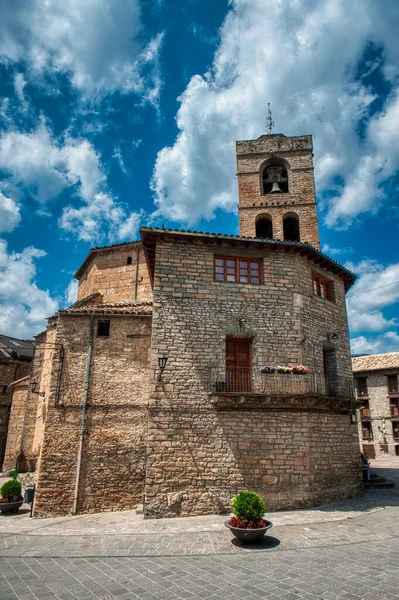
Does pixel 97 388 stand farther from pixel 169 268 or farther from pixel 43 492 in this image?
pixel 169 268

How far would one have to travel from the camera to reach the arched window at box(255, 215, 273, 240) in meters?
19.5

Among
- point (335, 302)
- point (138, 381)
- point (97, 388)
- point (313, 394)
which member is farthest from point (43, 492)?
point (335, 302)

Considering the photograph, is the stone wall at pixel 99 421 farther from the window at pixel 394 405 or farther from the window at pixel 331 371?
the window at pixel 394 405

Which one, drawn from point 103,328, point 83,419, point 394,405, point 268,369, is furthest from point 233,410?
point 394,405

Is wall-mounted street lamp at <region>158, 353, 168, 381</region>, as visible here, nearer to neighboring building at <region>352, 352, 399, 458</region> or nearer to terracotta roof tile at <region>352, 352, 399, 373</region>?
neighboring building at <region>352, 352, 399, 458</region>

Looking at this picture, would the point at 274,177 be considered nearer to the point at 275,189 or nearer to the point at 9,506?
the point at 275,189

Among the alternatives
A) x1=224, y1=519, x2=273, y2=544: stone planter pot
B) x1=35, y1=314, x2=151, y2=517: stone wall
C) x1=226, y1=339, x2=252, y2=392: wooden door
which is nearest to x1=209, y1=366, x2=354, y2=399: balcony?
x1=226, y1=339, x2=252, y2=392: wooden door

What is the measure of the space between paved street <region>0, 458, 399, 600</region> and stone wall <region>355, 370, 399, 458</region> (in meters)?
22.9

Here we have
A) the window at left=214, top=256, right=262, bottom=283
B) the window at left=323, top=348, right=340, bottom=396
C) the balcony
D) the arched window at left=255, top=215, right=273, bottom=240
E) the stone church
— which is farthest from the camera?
the arched window at left=255, top=215, right=273, bottom=240

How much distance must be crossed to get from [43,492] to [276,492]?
7.81m

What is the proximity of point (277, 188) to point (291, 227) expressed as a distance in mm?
2168

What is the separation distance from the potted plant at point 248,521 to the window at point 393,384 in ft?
92.2

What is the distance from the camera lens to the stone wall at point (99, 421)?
1279 cm

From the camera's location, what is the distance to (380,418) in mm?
32250
